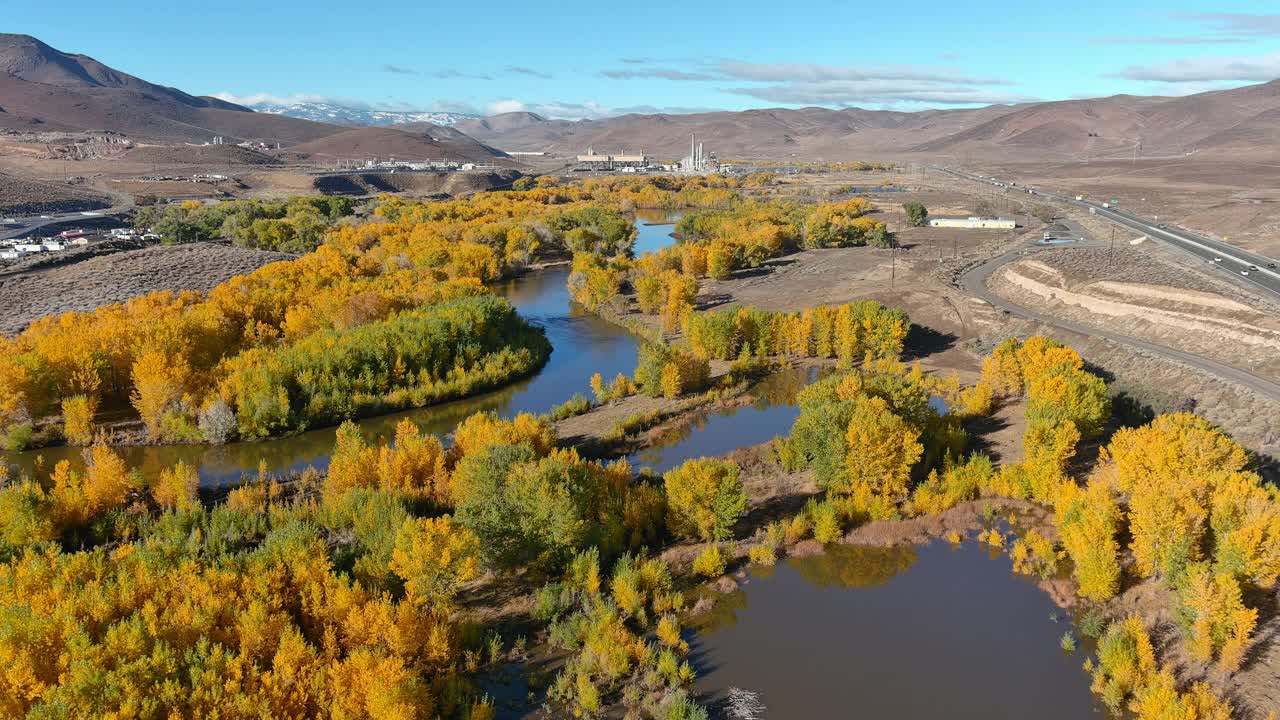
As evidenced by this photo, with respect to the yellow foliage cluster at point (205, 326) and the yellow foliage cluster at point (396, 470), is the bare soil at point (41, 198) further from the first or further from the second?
the yellow foliage cluster at point (396, 470)

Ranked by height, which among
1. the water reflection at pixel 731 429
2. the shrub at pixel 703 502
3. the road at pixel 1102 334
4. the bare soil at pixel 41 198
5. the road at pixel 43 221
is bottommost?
the water reflection at pixel 731 429

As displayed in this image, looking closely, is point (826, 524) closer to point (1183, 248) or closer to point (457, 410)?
point (457, 410)

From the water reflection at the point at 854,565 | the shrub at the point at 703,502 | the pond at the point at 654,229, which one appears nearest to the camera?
the water reflection at the point at 854,565

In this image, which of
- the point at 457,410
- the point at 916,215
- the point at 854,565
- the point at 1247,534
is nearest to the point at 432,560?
the point at 854,565

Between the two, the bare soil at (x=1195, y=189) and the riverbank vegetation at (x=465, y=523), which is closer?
the riverbank vegetation at (x=465, y=523)

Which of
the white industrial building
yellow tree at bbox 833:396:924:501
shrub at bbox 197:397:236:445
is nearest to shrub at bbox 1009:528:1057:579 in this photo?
yellow tree at bbox 833:396:924:501

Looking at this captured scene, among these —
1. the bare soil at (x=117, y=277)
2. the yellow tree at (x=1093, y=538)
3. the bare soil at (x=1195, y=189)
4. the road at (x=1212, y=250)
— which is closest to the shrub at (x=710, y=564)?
the yellow tree at (x=1093, y=538)

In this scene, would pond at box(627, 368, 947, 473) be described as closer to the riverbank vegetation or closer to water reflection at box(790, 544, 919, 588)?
the riverbank vegetation
